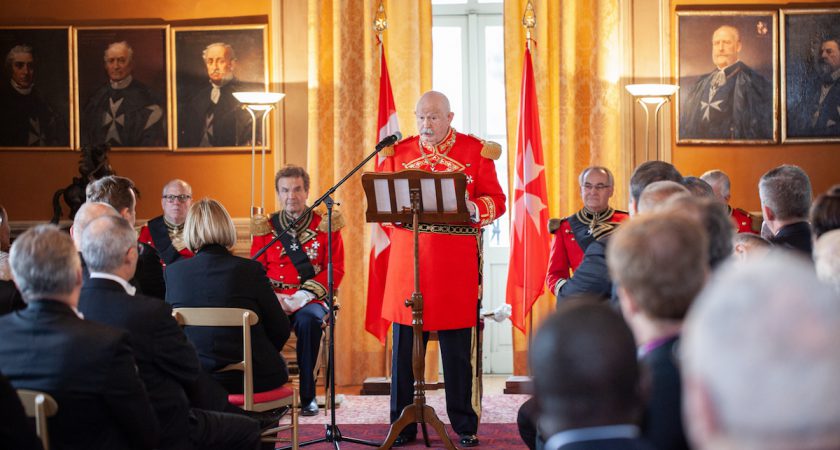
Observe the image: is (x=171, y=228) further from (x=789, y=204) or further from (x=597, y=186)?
(x=789, y=204)

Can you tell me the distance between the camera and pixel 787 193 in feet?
13.7

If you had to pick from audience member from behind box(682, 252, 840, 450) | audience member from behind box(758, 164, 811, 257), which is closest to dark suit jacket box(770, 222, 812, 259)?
audience member from behind box(758, 164, 811, 257)

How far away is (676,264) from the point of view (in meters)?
1.84

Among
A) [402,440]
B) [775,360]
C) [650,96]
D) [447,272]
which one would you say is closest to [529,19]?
[650,96]

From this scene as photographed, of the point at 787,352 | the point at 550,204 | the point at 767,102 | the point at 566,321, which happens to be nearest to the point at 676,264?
the point at 566,321

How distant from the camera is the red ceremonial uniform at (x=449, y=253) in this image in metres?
5.44

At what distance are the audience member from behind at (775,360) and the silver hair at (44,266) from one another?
224cm

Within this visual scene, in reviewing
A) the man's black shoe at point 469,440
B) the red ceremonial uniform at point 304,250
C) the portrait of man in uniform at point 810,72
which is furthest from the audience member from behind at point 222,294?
the portrait of man in uniform at point 810,72

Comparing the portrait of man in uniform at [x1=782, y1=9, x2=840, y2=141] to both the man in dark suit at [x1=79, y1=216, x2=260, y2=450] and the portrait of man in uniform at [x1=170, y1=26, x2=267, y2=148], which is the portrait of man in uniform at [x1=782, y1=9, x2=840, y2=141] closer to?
the portrait of man in uniform at [x1=170, y1=26, x2=267, y2=148]

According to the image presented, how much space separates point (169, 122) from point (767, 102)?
4.90 meters

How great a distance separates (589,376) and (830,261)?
1540 mm

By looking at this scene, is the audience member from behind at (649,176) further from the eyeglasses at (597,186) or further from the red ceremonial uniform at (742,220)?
the red ceremonial uniform at (742,220)

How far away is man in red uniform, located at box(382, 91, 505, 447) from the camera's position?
545 centimetres

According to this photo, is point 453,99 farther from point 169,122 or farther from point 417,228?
point 417,228
